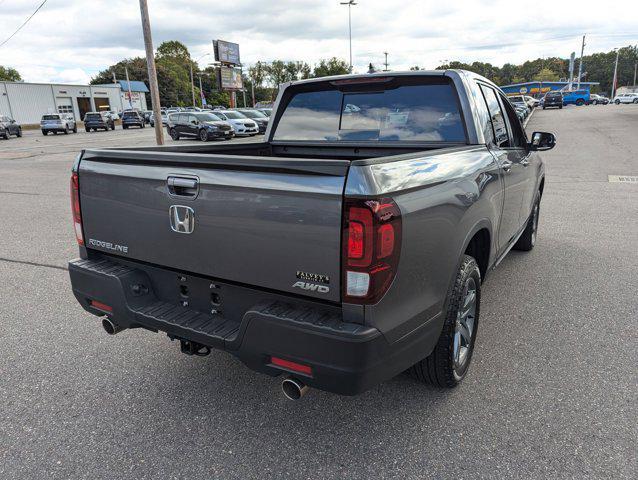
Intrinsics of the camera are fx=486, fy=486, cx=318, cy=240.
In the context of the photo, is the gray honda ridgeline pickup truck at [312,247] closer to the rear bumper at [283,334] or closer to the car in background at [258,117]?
the rear bumper at [283,334]

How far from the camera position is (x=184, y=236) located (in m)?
2.57

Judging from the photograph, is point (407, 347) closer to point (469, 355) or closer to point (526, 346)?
point (469, 355)

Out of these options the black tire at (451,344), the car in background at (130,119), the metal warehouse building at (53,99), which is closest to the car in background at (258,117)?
the car in background at (130,119)

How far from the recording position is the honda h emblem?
99.1 inches

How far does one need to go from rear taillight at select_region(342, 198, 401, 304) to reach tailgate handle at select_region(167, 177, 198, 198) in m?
0.87

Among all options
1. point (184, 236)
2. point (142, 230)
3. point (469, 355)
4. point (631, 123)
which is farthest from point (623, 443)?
point (631, 123)

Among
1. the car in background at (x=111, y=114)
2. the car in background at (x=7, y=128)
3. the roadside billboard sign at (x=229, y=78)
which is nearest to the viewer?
the car in background at (x=7, y=128)

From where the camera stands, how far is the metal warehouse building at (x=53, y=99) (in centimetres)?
6181

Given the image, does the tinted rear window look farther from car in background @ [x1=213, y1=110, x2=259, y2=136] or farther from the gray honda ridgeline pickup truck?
car in background @ [x1=213, y1=110, x2=259, y2=136]

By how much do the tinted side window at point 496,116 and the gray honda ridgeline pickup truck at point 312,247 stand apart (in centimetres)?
32

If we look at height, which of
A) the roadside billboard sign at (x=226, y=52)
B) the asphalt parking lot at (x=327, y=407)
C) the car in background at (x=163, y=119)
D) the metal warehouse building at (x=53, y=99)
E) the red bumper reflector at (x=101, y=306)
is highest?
the roadside billboard sign at (x=226, y=52)

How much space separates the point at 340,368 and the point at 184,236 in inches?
42.9

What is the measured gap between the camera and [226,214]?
93.6 inches

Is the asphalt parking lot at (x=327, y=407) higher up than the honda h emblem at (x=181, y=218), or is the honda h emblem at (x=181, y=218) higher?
the honda h emblem at (x=181, y=218)
